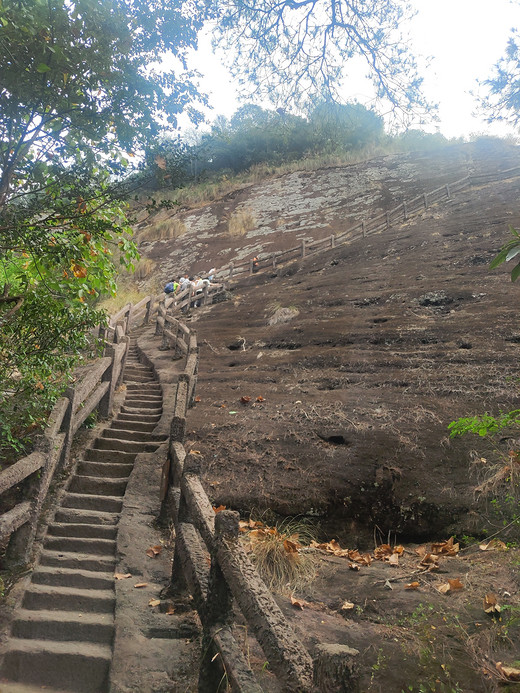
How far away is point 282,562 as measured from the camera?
4719 mm

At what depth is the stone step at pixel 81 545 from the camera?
5.00 meters

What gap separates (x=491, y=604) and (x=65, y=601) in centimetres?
363

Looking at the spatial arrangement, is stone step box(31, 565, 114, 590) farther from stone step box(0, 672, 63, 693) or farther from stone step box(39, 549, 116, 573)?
stone step box(0, 672, 63, 693)

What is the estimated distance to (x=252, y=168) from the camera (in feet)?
Answer: 123

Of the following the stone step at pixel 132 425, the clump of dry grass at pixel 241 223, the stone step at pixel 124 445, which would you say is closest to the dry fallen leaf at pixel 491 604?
the stone step at pixel 124 445

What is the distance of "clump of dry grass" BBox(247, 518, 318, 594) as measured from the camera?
4570 mm

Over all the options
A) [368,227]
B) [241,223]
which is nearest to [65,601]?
[368,227]

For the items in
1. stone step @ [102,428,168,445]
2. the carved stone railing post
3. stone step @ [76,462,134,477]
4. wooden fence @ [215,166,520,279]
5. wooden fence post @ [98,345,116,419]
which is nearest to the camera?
the carved stone railing post

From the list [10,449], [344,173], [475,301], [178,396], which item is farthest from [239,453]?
[344,173]

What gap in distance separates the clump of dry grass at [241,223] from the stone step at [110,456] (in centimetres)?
2253

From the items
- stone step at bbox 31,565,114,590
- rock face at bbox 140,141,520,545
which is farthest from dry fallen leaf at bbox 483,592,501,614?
stone step at bbox 31,565,114,590

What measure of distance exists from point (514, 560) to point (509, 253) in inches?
125

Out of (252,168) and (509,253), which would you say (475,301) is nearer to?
(509,253)

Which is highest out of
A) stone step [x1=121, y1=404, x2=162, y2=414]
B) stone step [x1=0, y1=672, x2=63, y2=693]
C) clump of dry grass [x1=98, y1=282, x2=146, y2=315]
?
clump of dry grass [x1=98, y1=282, x2=146, y2=315]
